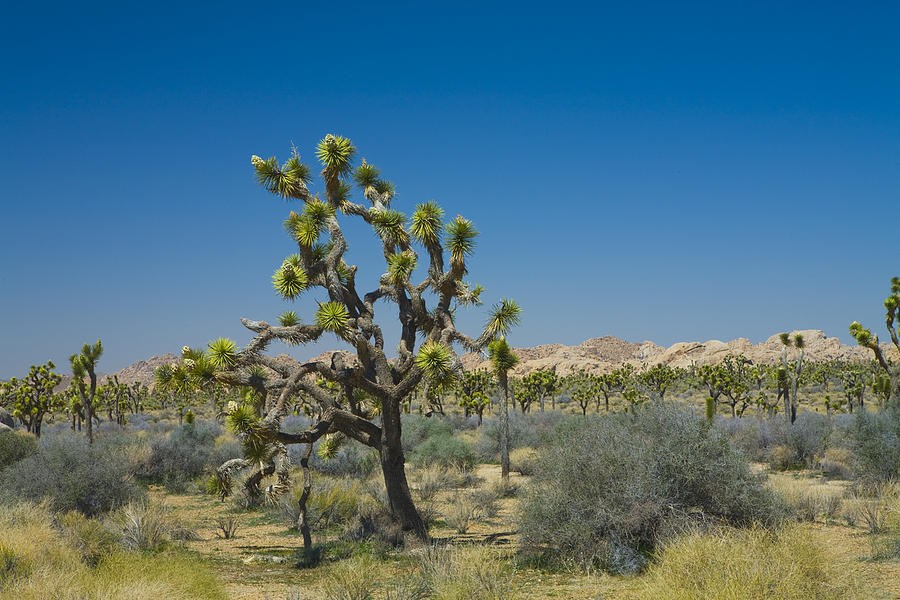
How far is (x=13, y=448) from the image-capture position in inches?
684

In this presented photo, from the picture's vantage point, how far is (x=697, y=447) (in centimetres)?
970

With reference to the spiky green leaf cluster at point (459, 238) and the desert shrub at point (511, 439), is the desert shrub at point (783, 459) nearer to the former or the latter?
the desert shrub at point (511, 439)

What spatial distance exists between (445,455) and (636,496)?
45.1 ft

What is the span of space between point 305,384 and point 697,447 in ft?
21.3

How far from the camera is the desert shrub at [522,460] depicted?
21578mm

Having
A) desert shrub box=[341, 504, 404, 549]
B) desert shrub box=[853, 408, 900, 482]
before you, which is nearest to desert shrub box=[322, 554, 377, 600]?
desert shrub box=[341, 504, 404, 549]

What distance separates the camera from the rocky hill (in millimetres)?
121250

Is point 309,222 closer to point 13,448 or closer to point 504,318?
point 504,318

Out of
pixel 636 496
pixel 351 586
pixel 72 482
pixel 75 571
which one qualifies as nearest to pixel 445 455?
pixel 72 482

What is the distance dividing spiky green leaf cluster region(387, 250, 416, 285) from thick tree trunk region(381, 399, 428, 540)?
2.31 metres

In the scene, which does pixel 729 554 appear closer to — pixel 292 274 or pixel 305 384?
pixel 305 384

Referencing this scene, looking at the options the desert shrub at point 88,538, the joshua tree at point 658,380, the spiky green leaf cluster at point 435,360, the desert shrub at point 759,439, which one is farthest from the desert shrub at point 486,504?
the joshua tree at point 658,380

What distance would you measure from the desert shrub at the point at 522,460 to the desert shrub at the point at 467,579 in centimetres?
1298

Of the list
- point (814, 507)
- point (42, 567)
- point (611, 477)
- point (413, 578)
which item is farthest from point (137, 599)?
point (814, 507)
